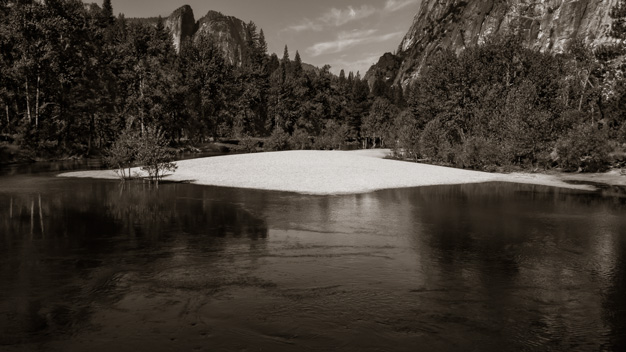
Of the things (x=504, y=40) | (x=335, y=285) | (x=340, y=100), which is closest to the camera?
(x=335, y=285)

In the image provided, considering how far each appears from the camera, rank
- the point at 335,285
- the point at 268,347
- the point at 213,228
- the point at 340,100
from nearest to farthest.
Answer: the point at 268,347 < the point at 335,285 < the point at 213,228 < the point at 340,100

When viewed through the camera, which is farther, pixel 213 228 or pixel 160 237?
pixel 213 228

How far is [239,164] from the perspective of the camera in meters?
39.5

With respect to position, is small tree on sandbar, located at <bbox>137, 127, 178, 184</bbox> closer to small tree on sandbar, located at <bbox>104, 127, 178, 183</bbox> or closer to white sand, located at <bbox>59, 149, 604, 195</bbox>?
small tree on sandbar, located at <bbox>104, 127, 178, 183</bbox>

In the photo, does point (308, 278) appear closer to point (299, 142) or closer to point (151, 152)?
point (151, 152)

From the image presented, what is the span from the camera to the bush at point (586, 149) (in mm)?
40875

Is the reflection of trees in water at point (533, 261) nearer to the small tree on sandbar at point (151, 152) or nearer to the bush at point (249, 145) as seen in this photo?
the small tree on sandbar at point (151, 152)

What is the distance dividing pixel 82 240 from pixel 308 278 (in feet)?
28.9

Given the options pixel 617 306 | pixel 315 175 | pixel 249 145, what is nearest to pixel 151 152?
pixel 315 175

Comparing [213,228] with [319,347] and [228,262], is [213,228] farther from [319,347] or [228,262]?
[319,347]

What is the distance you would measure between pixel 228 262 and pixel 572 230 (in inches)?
551

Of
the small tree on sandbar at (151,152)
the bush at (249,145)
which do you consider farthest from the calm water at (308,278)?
the bush at (249,145)

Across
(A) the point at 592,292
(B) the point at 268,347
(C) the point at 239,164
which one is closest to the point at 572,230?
(A) the point at 592,292

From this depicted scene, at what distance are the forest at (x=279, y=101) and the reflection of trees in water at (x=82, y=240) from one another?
1432 cm
